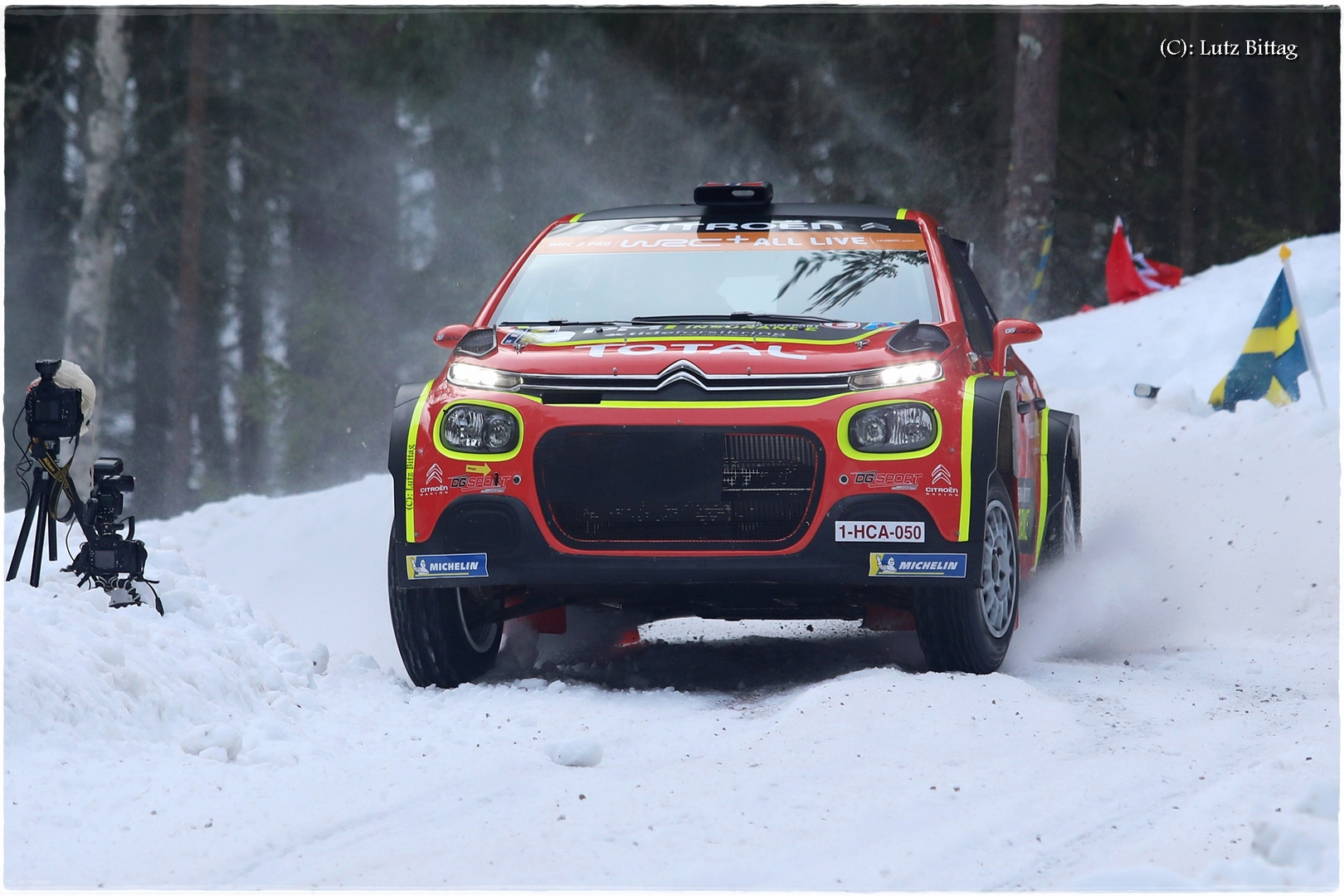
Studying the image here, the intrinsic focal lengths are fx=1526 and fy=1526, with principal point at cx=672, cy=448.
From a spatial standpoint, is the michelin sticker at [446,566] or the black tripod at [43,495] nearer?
the black tripod at [43,495]

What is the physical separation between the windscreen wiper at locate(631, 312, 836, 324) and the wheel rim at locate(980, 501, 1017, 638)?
3.22 ft

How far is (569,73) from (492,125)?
1.48m

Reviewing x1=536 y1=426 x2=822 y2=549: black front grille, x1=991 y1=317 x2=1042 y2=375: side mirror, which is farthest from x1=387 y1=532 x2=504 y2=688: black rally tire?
x1=991 y1=317 x2=1042 y2=375: side mirror

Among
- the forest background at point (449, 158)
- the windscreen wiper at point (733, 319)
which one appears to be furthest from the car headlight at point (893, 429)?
the forest background at point (449, 158)

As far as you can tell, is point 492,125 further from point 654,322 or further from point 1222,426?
point 654,322

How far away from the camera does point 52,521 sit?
5.18 meters

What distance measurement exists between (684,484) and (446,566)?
907 millimetres

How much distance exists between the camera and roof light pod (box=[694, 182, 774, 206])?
660 cm

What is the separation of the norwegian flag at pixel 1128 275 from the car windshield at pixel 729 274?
39.9 ft

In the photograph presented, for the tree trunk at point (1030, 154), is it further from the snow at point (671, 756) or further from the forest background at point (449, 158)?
the snow at point (671, 756)

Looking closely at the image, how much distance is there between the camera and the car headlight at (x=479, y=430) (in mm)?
5305

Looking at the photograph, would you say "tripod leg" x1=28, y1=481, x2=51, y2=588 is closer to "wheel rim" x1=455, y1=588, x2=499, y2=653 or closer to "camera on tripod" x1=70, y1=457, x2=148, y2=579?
"camera on tripod" x1=70, y1=457, x2=148, y2=579

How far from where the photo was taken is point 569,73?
23.3 meters

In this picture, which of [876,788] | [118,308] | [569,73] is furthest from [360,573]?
[118,308]
